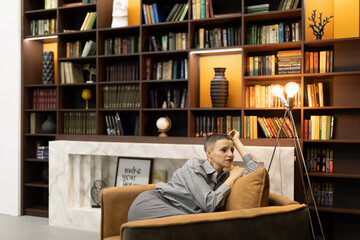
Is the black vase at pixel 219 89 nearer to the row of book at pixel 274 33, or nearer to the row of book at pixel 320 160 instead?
the row of book at pixel 274 33

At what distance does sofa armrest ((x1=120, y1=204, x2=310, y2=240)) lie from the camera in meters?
1.91

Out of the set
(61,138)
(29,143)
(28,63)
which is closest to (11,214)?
(29,143)

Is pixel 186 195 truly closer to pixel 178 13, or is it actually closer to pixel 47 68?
pixel 178 13

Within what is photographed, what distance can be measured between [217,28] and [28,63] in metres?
2.54

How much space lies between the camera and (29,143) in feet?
17.6

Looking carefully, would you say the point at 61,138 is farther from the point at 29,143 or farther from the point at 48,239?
the point at 48,239

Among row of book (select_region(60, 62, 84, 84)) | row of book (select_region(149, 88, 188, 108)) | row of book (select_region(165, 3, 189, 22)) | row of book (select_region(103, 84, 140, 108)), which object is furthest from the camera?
row of book (select_region(60, 62, 84, 84))

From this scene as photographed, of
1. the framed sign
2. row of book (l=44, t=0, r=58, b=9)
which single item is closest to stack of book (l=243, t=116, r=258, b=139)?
the framed sign

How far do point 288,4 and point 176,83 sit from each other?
1572 millimetres

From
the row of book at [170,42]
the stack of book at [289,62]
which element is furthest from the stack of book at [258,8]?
the row of book at [170,42]

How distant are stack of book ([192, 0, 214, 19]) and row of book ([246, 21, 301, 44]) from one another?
1.56 feet

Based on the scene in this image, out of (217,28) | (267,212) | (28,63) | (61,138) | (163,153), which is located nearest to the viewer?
(267,212)

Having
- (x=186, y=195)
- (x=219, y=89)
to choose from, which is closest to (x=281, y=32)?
(x=219, y=89)

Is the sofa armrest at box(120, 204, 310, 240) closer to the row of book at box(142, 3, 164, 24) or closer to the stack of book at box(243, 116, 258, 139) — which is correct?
the stack of book at box(243, 116, 258, 139)
